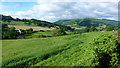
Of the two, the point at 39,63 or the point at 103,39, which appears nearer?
the point at 103,39

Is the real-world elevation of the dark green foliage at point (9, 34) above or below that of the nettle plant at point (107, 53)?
below

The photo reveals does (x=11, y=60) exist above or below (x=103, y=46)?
below

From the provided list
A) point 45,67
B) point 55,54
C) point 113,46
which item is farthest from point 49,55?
point 113,46

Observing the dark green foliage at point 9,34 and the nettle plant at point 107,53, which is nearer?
the nettle plant at point 107,53

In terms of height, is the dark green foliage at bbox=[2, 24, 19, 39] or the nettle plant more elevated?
the nettle plant

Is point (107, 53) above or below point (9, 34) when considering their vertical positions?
above

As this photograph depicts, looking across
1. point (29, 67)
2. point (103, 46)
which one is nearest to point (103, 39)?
point (103, 46)

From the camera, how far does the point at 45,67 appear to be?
37.6 feet

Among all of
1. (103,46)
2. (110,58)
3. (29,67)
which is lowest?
(29,67)

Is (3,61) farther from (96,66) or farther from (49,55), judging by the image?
(96,66)

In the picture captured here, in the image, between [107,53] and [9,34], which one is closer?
[107,53]

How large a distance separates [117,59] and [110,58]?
0.54m

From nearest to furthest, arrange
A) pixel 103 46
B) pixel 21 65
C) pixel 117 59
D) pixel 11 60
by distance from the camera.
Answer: pixel 117 59, pixel 103 46, pixel 21 65, pixel 11 60

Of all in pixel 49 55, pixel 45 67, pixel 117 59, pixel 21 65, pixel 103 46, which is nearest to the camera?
pixel 117 59
